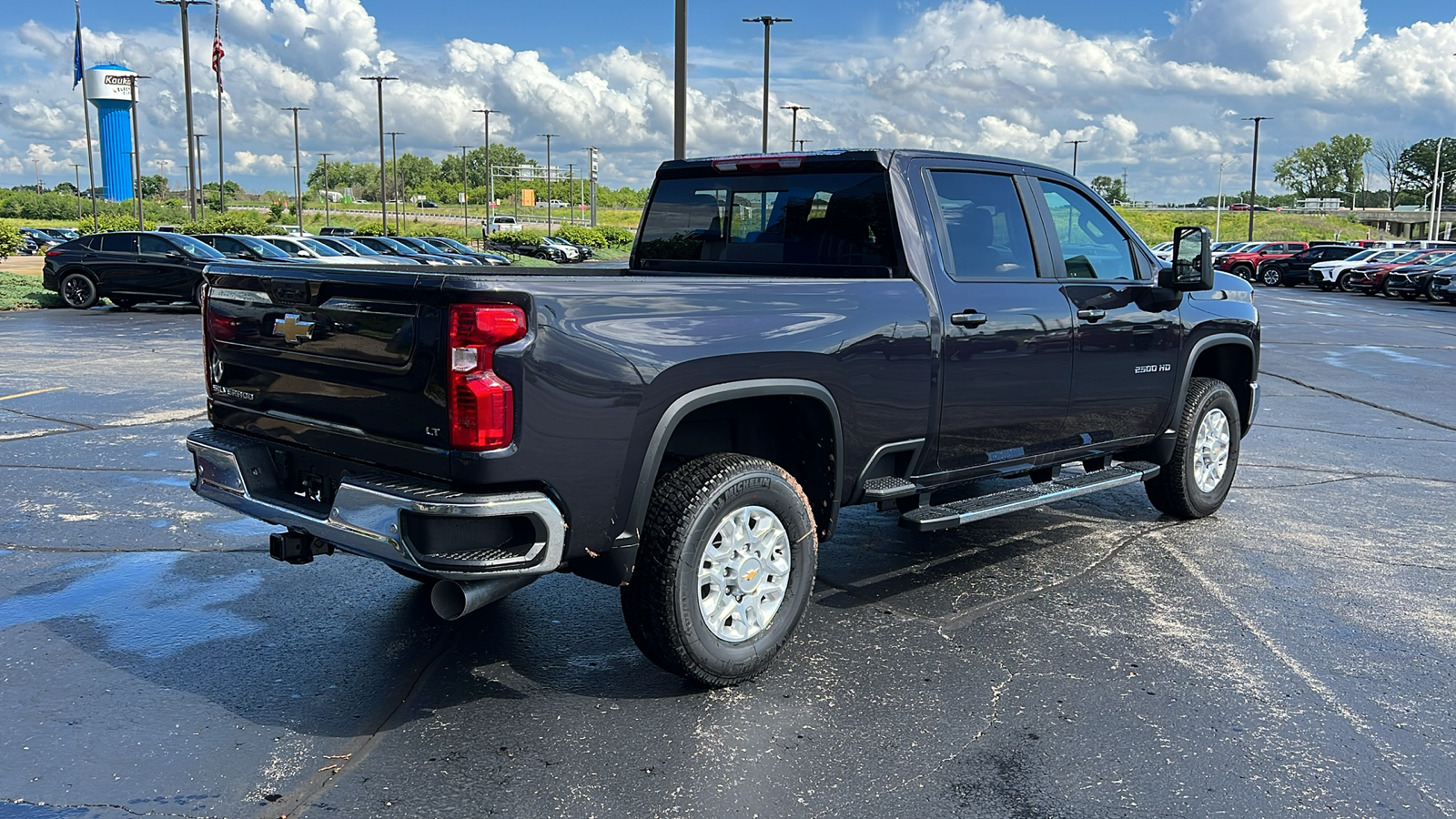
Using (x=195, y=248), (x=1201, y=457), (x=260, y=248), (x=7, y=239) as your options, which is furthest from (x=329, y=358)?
(x=7, y=239)

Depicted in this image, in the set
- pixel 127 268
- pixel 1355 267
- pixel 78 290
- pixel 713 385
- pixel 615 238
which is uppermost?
pixel 615 238

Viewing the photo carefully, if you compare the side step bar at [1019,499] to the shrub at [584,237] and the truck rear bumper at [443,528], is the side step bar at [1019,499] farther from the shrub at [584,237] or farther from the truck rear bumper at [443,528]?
the shrub at [584,237]

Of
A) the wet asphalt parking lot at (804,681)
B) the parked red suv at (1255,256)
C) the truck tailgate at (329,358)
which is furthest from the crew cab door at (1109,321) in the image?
the parked red suv at (1255,256)

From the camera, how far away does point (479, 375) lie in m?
3.48

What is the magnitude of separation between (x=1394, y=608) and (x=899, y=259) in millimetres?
2823

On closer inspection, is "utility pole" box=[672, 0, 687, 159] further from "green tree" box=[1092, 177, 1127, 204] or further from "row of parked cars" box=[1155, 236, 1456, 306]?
"green tree" box=[1092, 177, 1127, 204]

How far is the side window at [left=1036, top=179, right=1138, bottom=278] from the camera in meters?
5.77

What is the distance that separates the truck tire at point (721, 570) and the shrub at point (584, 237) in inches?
2770

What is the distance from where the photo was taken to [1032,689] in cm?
429

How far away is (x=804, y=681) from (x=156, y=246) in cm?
2172

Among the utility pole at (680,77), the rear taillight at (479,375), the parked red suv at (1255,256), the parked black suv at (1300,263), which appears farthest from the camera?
the parked red suv at (1255,256)

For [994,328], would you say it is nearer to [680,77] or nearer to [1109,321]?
[1109,321]

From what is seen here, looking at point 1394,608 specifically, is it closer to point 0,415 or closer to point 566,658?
point 566,658

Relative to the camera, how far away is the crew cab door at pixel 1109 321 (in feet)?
18.7
